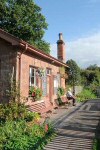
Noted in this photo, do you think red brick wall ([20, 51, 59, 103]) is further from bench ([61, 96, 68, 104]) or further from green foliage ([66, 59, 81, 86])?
green foliage ([66, 59, 81, 86])

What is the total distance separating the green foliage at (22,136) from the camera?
9273mm

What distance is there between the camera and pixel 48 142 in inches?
402

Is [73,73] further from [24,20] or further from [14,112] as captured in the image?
[14,112]

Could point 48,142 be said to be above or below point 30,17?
below

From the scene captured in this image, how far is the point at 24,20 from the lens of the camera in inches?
1298

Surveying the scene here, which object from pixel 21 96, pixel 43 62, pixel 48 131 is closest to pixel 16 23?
pixel 43 62

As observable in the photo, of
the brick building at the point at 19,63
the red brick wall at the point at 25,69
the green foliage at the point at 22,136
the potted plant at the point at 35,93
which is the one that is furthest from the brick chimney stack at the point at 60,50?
the green foliage at the point at 22,136

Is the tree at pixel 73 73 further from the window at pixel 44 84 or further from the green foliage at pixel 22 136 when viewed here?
the green foliage at pixel 22 136

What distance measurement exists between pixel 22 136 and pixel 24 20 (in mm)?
24504

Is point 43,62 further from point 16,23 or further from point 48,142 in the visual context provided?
point 16,23

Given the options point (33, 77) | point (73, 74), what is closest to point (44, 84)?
point (33, 77)

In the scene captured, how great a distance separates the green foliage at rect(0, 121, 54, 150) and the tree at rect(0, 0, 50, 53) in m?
22.0

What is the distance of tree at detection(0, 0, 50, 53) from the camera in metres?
32.1

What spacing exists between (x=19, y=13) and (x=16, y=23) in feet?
4.15
